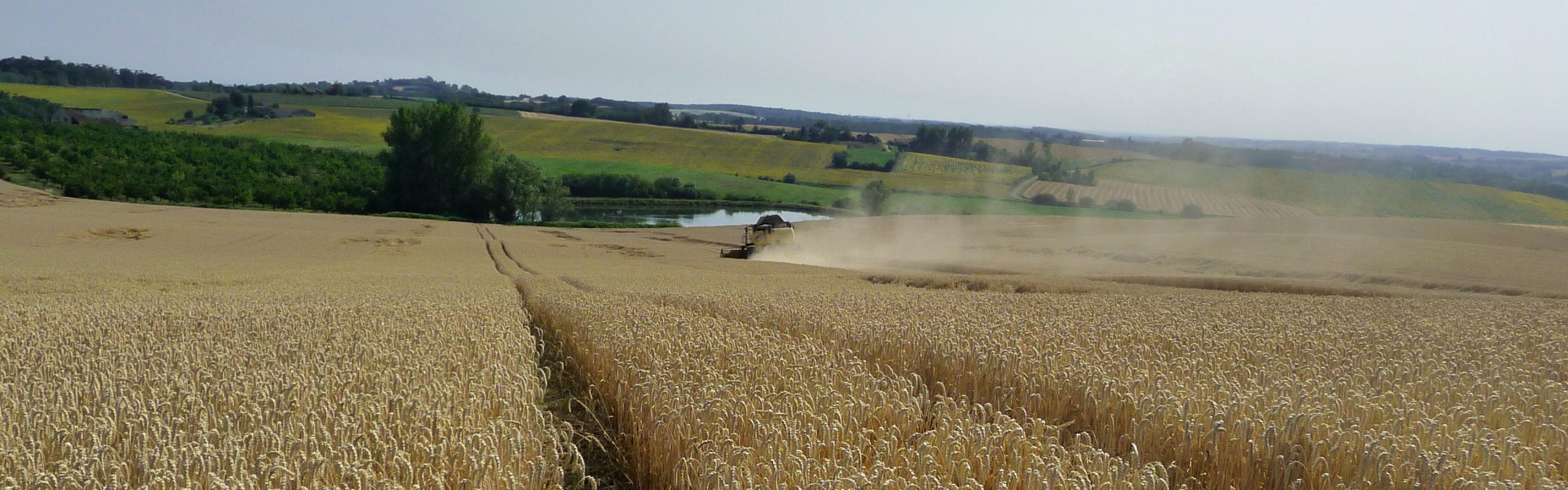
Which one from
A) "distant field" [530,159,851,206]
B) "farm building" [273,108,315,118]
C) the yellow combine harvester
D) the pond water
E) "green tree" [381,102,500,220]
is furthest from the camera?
"farm building" [273,108,315,118]

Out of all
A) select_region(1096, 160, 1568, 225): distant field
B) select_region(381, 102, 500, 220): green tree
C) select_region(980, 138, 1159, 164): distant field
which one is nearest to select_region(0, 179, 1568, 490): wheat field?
select_region(1096, 160, 1568, 225): distant field

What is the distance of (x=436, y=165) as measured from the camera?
82.4 metres

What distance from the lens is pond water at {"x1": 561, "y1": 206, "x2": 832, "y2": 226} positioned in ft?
271

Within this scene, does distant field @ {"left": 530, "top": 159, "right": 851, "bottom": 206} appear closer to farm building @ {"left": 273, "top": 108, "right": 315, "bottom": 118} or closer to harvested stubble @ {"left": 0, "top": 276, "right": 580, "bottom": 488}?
farm building @ {"left": 273, "top": 108, "right": 315, "bottom": 118}

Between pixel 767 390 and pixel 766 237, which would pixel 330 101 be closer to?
pixel 766 237

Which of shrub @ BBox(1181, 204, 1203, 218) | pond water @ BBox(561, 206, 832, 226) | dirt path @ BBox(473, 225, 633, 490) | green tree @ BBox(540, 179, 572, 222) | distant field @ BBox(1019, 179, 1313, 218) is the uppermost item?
dirt path @ BBox(473, 225, 633, 490)

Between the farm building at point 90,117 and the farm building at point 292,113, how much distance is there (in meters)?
19.5

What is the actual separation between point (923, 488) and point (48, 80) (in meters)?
192

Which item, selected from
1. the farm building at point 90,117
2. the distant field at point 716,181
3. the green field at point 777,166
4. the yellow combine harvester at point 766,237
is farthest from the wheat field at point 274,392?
the farm building at point 90,117

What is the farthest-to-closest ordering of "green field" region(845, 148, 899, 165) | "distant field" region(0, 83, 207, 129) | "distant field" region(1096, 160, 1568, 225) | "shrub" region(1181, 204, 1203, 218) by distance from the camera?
1. "distant field" region(0, 83, 207, 129)
2. "green field" region(845, 148, 899, 165)
3. "shrub" region(1181, 204, 1203, 218)
4. "distant field" region(1096, 160, 1568, 225)

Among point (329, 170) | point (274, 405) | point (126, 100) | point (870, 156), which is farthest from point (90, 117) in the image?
point (274, 405)

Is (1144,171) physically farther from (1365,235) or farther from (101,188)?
(101,188)

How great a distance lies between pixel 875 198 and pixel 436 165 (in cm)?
3984

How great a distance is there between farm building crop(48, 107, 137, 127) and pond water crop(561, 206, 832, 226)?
187ft
